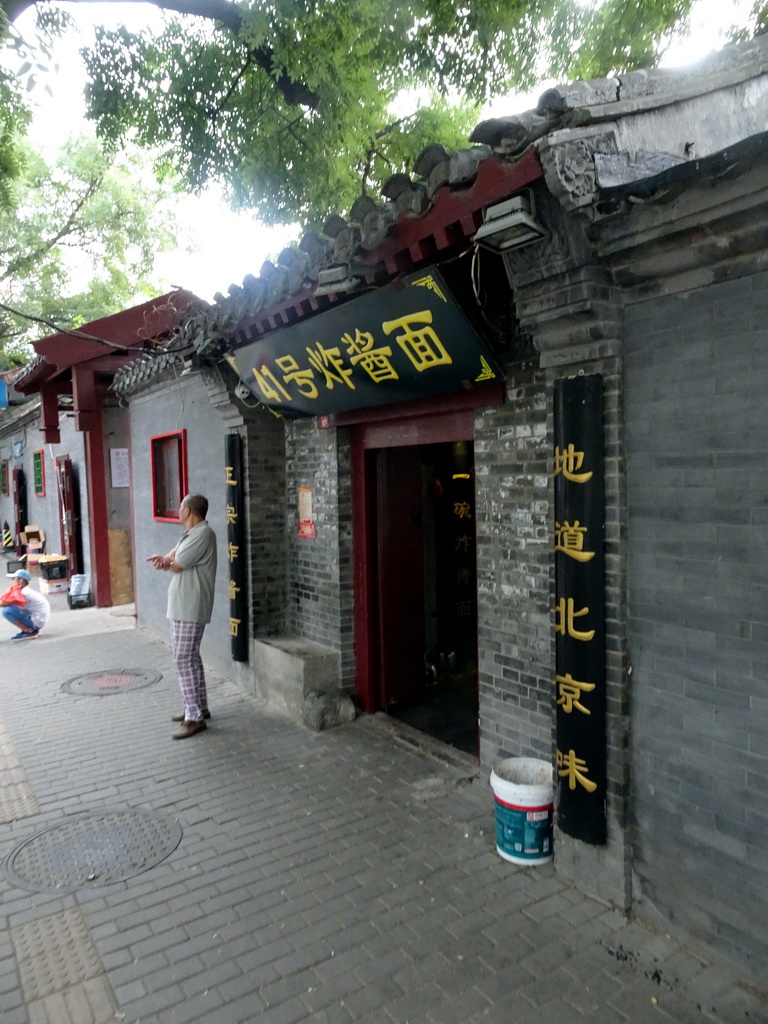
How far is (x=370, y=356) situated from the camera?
16.4 feet

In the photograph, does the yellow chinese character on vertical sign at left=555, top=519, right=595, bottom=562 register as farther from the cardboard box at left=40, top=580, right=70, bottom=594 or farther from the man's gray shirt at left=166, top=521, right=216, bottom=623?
the cardboard box at left=40, top=580, right=70, bottom=594

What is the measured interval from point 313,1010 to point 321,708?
3.20 m

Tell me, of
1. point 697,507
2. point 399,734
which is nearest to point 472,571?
point 399,734

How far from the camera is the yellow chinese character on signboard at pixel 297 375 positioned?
585 cm

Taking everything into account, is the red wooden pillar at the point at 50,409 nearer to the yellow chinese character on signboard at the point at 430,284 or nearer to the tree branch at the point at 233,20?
the tree branch at the point at 233,20

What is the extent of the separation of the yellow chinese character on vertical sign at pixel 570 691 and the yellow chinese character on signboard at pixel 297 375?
3349mm

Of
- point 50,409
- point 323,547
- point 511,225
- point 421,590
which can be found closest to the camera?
point 511,225

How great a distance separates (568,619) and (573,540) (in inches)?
16.2

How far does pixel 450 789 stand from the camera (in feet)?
16.1

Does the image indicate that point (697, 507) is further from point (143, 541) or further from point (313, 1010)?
point (143, 541)

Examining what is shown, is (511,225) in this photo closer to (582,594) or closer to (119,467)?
(582,594)

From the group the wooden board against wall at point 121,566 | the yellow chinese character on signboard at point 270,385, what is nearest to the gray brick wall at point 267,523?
the yellow chinese character on signboard at point 270,385

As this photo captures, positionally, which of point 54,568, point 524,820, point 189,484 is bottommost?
point 524,820

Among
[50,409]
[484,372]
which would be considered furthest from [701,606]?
[50,409]
